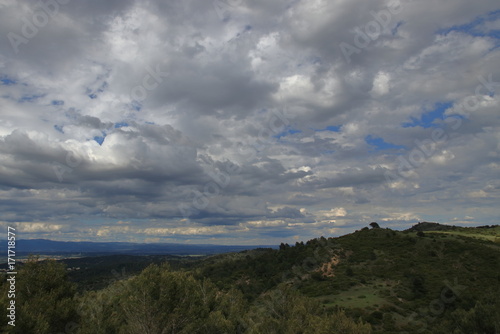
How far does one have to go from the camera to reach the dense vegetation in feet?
106

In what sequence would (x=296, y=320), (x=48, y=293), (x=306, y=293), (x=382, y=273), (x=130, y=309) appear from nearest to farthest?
(x=48, y=293)
(x=130, y=309)
(x=296, y=320)
(x=306, y=293)
(x=382, y=273)

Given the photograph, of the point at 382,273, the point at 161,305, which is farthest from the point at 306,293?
the point at 161,305

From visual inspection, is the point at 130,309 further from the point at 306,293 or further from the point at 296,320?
the point at 306,293

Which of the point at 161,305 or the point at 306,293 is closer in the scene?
the point at 161,305

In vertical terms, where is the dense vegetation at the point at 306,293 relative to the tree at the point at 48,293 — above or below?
below

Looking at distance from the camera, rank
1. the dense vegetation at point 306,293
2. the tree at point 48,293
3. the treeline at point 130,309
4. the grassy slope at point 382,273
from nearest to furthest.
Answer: the tree at point 48,293
the treeline at point 130,309
the dense vegetation at point 306,293
the grassy slope at point 382,273

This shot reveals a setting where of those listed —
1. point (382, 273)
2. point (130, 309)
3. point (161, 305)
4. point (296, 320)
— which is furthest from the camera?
point (382, 273)

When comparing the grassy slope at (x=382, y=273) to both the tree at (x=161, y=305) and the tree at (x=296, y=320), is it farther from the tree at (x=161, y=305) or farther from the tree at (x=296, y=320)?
the tree at (x=161, y=305)

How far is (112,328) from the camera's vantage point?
114 ft

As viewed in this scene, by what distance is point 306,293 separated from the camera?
91.3 meters

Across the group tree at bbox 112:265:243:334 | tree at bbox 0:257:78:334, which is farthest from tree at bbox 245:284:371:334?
tree at bbox 0:257:78:334

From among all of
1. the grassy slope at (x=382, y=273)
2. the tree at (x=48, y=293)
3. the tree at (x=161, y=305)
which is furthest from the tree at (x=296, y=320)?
the tree at (x=48, y=293)

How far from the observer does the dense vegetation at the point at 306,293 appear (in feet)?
106

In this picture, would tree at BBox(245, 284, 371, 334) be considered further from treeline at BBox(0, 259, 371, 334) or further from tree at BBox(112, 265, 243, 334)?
tree at BBox(112, 265, 243, 334)
